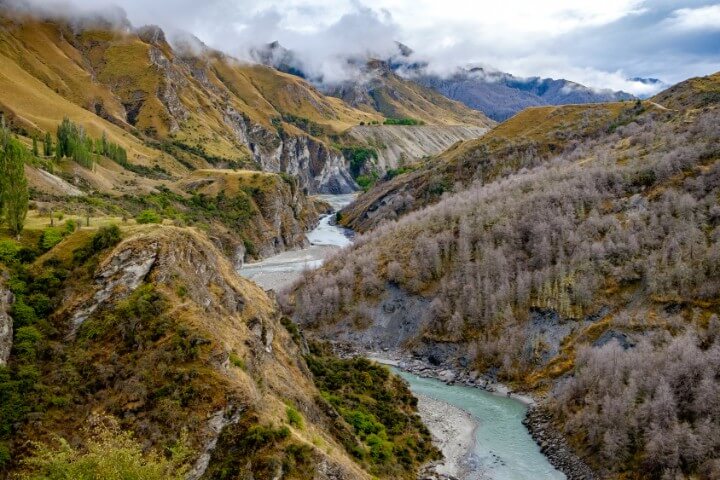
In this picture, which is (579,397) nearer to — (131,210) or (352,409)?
(352,409)

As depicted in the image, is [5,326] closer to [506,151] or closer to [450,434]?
[450,434]

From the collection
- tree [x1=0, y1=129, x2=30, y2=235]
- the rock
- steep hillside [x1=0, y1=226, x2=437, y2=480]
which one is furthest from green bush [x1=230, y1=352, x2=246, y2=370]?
the rock

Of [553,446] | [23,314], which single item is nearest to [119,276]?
[23,314]

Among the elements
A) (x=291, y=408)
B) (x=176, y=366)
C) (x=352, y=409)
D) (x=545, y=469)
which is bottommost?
(x=545, y=469)

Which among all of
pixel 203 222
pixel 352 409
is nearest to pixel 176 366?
pixel 352 409

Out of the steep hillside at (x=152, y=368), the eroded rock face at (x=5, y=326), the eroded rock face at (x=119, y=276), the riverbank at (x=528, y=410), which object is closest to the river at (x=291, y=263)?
the riverbank at (x=528, y=410)

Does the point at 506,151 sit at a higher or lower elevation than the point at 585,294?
higher
